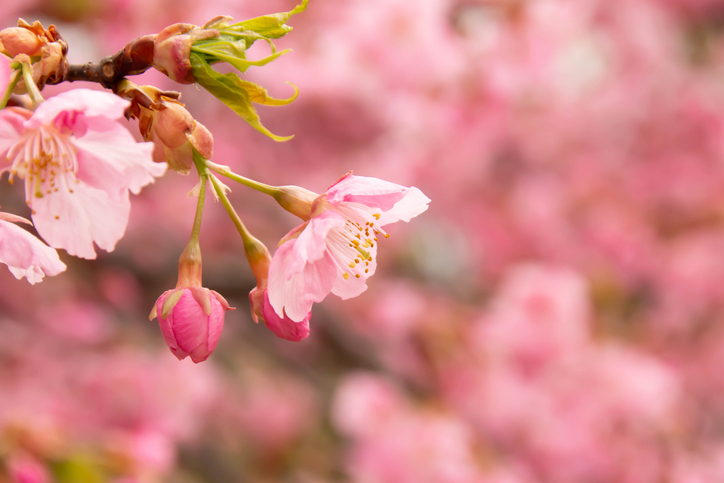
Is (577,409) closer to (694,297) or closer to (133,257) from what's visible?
(694,297)

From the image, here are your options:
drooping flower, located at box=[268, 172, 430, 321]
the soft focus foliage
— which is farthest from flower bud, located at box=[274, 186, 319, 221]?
the soft focus foliage

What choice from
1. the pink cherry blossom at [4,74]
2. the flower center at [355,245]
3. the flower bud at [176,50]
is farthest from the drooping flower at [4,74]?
the flower center at [355,245]

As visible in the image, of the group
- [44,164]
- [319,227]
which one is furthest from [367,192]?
[44,164]

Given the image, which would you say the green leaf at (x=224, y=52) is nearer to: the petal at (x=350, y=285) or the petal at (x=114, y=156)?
the petal at (x=114, y=156)

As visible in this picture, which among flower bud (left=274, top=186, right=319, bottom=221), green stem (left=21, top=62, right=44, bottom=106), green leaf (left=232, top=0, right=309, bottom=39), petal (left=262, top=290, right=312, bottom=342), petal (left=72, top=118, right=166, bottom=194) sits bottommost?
petal (left=262, top=290, right=312, bottom=342)

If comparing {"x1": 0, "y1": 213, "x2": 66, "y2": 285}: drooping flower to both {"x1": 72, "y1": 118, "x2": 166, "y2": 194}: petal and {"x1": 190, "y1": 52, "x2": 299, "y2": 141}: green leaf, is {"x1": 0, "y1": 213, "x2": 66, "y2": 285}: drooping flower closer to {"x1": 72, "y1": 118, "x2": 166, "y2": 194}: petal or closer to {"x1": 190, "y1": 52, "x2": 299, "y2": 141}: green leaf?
{"x1": 72, "y1": 118, "x2": 166, "y2": 194}: petal

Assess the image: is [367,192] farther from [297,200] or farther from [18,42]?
[18,42]
